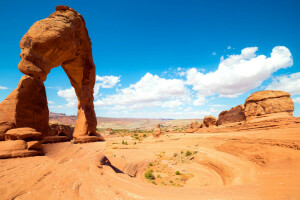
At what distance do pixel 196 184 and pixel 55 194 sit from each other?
7541 millimetres

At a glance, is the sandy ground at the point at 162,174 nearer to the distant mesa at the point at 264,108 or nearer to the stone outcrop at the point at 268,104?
the distant mesa at the point at 264,108

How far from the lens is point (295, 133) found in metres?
8.98

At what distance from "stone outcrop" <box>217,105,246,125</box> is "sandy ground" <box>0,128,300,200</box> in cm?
1839

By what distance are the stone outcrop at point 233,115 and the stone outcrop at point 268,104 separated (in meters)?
2.73

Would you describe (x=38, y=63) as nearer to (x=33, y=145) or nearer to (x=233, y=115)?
(x=33, y=145)

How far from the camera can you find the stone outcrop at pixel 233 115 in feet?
87.7

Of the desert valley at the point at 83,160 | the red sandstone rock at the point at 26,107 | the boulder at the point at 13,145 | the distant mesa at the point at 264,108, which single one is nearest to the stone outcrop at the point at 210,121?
the distant mesa at the point at 264,108

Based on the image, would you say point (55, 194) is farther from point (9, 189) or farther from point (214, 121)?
point (214, 121)

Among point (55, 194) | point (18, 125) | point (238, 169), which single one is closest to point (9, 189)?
point (55, 194)

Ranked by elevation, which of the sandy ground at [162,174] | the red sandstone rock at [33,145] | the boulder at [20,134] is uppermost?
the boulder at [20,134]

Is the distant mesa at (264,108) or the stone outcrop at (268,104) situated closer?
Answer: the distant mesa at (264,108)

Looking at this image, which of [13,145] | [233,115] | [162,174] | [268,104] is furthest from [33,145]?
[233,115]

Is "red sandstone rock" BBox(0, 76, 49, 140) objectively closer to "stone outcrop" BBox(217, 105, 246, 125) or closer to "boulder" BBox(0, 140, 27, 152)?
"boulder" BBox(0, 140, 27, 152)

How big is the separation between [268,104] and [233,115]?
823cm
